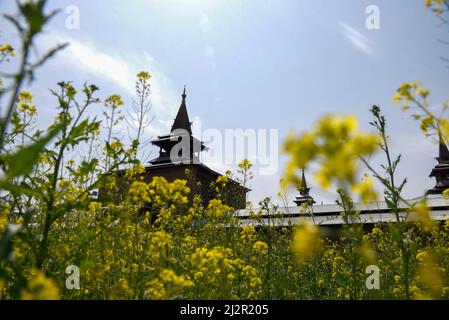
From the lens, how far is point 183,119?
3853 cm

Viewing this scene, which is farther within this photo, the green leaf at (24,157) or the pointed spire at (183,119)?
the pointed spire at (183,119)

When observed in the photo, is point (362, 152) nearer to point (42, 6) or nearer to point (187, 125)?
point (42, 6)

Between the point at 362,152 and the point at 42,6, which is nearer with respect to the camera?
the point at 42,6

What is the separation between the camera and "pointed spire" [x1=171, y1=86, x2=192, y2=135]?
38.1 meters

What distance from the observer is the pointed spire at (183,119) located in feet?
125

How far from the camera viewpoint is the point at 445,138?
1938 millimetres

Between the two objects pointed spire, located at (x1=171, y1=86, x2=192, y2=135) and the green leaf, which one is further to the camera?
pointed spire, located at (x1=171, y1=86, x2=192, y2=135)

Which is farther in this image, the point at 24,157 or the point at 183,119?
the point at 183,119

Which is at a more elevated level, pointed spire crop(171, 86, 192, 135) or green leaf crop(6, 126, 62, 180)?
pointed spire crop(171, 86, 192, 135)

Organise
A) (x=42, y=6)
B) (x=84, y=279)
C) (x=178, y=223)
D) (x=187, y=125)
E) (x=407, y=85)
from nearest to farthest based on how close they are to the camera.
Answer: (x=42, y=6), (x=407, y=85), (x=84, y=279), (x=178, y=223), (x=187, y=125)

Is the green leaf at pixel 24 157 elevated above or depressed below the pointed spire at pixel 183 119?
below

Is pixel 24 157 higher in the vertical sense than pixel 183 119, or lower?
lower
